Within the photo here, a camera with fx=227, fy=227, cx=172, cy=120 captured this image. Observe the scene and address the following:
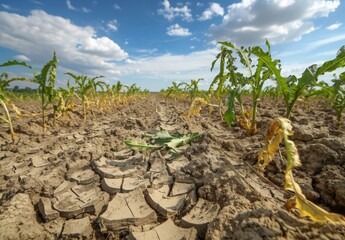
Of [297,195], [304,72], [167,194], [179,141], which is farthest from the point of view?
[179,141]

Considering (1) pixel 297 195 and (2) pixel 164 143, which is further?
(2) pixel 164 143

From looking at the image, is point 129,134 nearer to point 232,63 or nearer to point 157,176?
point 157,176

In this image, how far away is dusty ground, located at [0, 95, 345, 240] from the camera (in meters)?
1.03

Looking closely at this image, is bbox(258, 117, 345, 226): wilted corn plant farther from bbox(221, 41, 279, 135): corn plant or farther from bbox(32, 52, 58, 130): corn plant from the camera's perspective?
bbox(32, 52, 58, 130): corn plant

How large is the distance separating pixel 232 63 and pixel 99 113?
12.4 feet

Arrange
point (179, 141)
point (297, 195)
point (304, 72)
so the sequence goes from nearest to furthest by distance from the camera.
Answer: point (297, 195)
point (304, 72)
point (179, 141)

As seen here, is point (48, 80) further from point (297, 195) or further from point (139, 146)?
point (297, 195)

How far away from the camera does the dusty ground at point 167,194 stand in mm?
1029

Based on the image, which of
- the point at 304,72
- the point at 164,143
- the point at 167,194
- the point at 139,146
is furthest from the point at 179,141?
the point at 304,72

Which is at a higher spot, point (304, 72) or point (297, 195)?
point (304, 72)

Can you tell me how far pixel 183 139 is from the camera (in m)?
2.40

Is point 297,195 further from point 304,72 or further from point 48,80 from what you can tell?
point 48,80

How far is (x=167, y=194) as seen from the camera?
1.48 metres

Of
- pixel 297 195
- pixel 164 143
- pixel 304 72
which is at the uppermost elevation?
pixel 304 72
